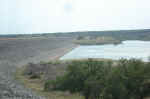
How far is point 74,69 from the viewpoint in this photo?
14.5 m

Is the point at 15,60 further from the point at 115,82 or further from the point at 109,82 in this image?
the point at 115,82

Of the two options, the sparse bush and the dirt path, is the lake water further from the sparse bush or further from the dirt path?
the sparse bush

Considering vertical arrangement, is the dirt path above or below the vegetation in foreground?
below

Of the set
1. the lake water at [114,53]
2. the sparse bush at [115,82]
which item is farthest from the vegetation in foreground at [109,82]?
the lake water at [114,53]

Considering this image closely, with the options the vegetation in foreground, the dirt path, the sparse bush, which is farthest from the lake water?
the sparse bush

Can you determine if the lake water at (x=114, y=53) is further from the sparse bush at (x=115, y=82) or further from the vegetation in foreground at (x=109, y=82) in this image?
the sparse bush at (x=115, y=82)

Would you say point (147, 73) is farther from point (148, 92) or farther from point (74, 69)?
point (74, 69)

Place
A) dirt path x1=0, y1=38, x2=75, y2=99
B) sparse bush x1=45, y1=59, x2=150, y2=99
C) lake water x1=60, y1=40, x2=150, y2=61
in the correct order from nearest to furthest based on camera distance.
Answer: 1. sparse bush x1=45, y1=59, x2=150, y2=99
2. dirt path x1=0, y1=38, x2=75, y2=99
3. lake water x1=60, y1=40, x2=150, y2=61

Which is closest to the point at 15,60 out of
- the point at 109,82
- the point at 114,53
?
the point at 109,82

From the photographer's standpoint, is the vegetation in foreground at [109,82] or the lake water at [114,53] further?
the lake water at [114,53]

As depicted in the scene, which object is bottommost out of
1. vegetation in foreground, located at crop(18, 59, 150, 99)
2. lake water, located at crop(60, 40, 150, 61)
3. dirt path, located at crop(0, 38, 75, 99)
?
lake water, located at crop(60, 40, 150, 61)

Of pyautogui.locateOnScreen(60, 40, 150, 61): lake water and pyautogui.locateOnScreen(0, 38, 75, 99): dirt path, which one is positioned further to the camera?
pyautogui.locateOnScreen(60, 40, 150, 61): lake water

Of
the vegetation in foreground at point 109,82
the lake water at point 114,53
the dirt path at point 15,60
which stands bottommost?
the lake water at point 114,53

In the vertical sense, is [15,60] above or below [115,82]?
below
